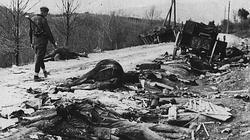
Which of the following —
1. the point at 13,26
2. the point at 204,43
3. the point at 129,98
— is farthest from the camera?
the point at 13,26

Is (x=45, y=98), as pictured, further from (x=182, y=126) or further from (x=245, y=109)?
(x=245, y=109)

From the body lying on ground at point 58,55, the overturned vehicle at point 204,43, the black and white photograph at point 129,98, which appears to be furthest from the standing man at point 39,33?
the overturned vehicle at point 204,43

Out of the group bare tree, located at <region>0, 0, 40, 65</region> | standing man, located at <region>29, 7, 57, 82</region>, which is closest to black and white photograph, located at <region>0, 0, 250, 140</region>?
standing man, located at <region>29, 7, 57, 82</region>

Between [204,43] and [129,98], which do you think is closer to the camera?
[129,98]

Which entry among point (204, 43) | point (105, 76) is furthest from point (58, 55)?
point (105, 76)

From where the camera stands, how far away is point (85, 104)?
→ 18.6ft

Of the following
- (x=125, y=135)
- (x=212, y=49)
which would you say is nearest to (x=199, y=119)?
(x=125, y=135)

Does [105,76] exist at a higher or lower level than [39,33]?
lower

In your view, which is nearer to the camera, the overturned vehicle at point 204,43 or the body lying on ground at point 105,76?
the body lying on ground at point 105,76

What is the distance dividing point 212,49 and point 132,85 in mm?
6887

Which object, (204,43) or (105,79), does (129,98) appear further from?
(204,43)

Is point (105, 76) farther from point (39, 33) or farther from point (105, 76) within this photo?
point (39, 33)

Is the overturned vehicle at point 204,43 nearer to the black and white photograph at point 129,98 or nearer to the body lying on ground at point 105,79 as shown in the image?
the black and white photograph at point 129,98

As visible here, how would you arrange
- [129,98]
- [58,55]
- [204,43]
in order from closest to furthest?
[129,98], [204,43], [58,55]
